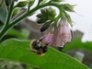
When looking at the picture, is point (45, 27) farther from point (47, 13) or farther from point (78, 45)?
point (78, 45)

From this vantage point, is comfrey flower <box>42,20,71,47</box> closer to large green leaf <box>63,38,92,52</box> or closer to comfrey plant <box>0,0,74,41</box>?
comfrey plant <box>0,0,74,41</box>

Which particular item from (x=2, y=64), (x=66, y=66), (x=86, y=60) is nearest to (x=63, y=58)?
(x=66, y=66)

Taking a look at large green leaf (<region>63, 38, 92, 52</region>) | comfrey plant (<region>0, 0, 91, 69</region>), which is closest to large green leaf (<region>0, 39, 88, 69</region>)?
comfrey plant (<region>0, 0, 91, 69</region>)

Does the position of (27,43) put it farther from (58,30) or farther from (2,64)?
(2,64)

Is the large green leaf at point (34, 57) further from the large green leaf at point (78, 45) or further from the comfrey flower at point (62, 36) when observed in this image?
the large green leaf at point (78, 45)

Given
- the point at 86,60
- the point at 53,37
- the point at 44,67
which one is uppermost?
the point at 53,37

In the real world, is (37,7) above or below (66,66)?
above

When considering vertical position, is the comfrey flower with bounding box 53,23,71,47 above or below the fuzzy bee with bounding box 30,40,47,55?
above
